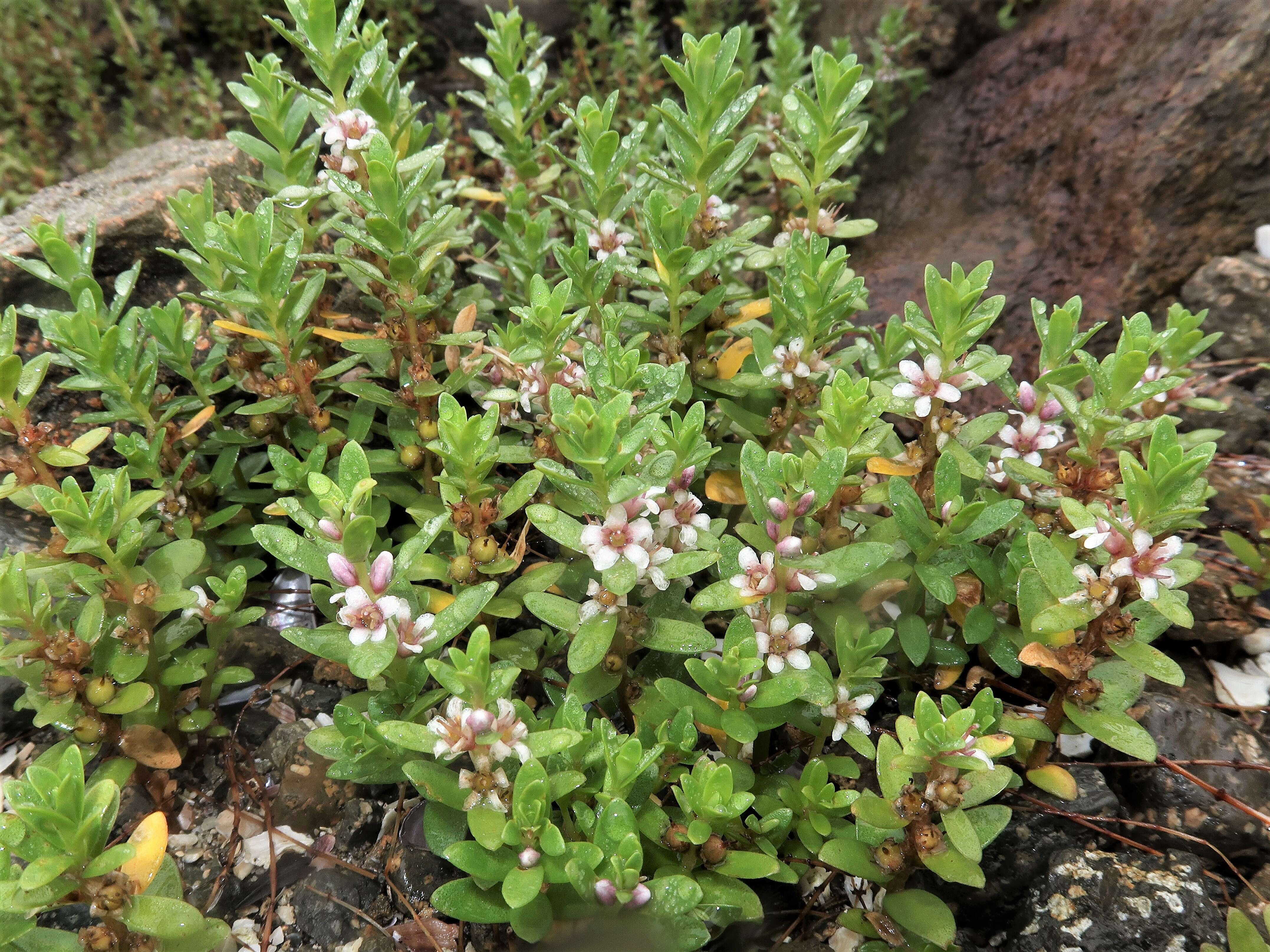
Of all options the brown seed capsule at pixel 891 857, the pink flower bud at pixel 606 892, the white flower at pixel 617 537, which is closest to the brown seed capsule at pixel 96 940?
the pink flower bud at pixel 606 892

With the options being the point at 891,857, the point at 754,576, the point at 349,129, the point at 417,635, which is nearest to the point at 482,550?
the point at 417,635

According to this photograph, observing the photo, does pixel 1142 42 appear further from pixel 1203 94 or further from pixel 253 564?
pixel 253 564

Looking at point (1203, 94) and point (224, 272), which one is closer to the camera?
point (224, 272)

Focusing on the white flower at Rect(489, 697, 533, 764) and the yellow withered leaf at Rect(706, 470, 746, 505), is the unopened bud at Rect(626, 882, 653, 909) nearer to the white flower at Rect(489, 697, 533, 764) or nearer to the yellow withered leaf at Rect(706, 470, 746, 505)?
the white flower at Rect(489, 697, 533, 764)

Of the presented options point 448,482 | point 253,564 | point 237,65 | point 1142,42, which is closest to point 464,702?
point 448,482

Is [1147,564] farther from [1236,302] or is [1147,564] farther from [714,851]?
[1236,302]

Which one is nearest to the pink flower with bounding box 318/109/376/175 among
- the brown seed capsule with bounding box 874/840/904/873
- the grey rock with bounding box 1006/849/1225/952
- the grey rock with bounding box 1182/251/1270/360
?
the brown seed capsule with bounding box 874/840/904/873
